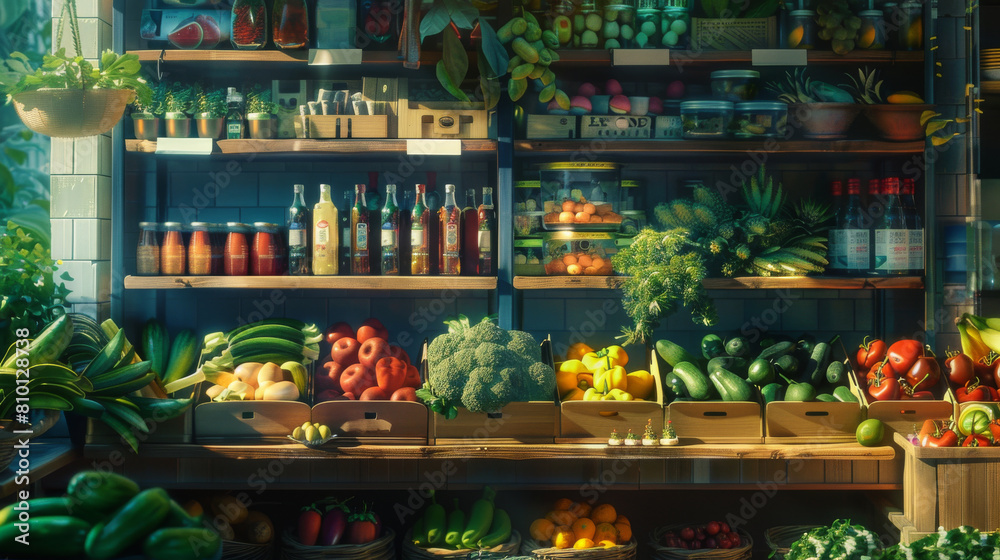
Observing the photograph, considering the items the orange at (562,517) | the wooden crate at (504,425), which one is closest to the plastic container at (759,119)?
the wooden crate at (504,425)

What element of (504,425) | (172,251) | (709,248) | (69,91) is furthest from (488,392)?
(69,91)

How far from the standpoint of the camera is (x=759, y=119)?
3.06 m

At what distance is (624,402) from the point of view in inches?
111

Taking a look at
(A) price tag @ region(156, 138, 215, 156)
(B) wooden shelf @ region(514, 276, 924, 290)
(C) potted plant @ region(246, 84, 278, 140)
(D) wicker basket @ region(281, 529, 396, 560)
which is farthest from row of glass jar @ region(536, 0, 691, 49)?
(D) wicker basket @ region(281, 529, 396, 560)

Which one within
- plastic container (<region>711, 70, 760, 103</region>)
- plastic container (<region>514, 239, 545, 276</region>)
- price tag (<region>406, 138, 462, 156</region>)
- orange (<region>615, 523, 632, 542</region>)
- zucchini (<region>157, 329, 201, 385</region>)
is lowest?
orange (<region>615, 523, 632, 542</region>)

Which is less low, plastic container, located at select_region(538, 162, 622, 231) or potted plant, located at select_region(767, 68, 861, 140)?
potted plant, located at select_region(767, 68, 861, 140)

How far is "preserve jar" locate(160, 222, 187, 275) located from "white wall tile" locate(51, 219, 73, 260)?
357 millimetres

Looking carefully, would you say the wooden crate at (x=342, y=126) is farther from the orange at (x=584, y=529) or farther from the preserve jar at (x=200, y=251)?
the orange at (x=584, y=529)

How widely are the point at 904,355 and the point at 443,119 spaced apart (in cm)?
188

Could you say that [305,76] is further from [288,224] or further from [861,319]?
[861,319]

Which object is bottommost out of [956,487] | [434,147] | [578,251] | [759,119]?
[956,487]

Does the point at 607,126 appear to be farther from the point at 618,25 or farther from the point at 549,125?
the point at 618,25

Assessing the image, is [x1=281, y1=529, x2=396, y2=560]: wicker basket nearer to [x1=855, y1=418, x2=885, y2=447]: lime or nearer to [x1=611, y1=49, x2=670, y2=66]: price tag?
[x1=855, y1=418, x2=885, y2=447]: lime

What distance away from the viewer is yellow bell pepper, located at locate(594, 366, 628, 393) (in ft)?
9.73
